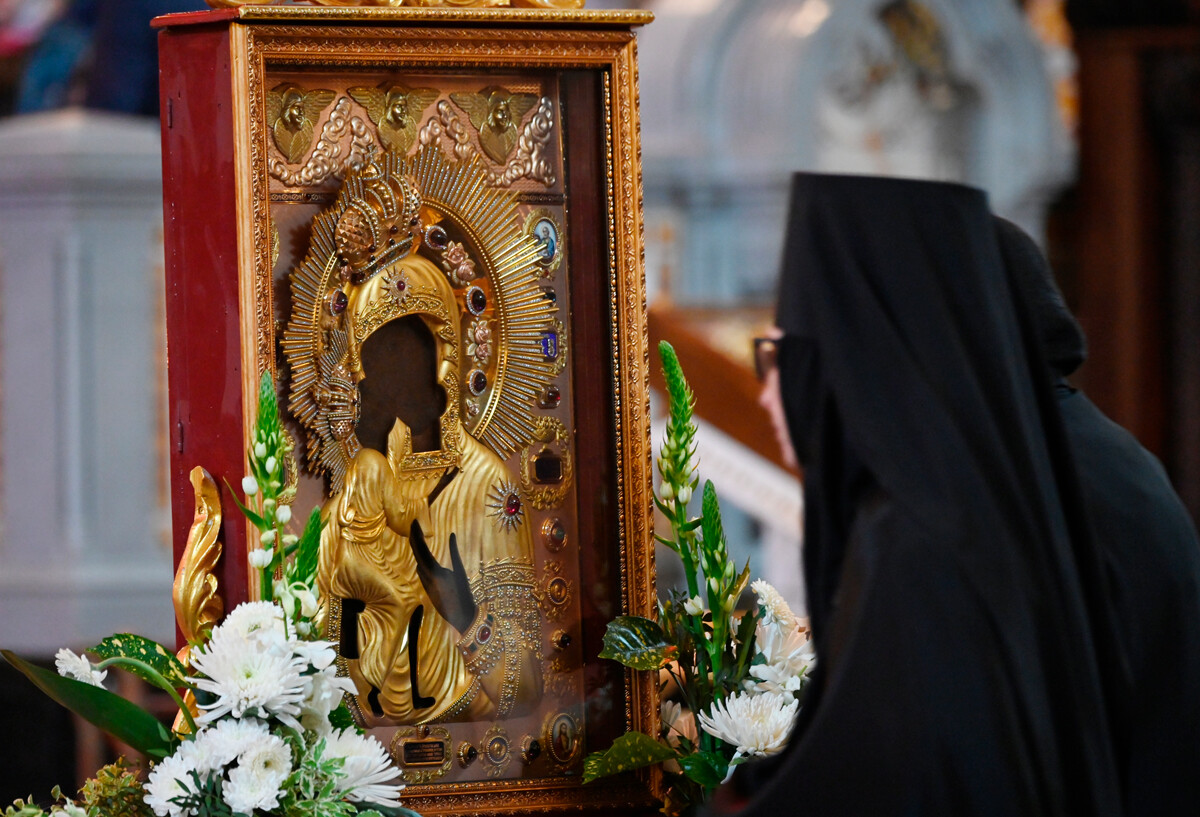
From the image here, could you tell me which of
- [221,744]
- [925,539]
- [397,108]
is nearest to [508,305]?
[397,108]

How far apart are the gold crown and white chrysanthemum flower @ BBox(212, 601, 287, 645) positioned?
490mm

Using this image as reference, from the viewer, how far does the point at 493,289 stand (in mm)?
2014

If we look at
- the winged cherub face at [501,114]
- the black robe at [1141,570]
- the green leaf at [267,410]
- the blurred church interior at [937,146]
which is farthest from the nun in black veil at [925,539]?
the blurred church interior at [937,146]

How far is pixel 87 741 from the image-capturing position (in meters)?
4.00

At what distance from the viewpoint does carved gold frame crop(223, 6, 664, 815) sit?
1791mm

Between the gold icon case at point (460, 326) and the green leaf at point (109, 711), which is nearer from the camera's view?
the green leaf at point (109, 711)

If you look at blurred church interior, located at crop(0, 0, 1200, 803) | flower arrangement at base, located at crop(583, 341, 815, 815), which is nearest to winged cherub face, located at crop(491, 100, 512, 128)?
flower arrangement at base, located at crop(583, 341, 815, 815)

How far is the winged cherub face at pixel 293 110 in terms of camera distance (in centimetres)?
188

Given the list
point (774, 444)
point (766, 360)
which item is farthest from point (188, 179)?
point (774, 444)

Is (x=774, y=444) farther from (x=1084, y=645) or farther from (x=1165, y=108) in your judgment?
(x=1084, y=645)

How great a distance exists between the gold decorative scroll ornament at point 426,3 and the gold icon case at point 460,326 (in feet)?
0.07

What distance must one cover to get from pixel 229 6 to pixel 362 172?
267 mm

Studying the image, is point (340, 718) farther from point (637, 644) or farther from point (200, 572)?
point (637, 644)

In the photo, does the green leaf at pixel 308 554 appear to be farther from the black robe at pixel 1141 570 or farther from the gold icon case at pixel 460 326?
the black robe at pixel 1141 570
